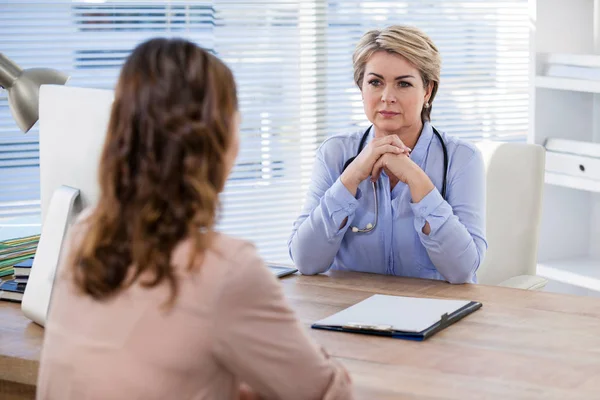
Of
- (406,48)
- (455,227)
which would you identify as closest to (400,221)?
(455,227)

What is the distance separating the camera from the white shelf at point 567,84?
3.16 meters

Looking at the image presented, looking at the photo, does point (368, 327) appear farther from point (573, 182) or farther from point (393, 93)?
point (573, 182)

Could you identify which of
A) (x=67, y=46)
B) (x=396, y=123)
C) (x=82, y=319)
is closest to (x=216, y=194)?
(x=82, y=319)

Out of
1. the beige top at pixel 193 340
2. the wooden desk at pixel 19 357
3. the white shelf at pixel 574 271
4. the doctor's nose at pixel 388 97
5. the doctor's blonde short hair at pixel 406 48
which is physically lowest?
the white shelf at pixel 574 271

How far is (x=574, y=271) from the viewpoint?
3.38m

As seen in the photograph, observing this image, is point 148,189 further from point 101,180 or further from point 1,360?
point 1,360

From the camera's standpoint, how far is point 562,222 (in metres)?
3.62

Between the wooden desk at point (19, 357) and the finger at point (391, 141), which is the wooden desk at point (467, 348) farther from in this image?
the finger at point (391, 141)

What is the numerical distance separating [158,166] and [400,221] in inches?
54.2

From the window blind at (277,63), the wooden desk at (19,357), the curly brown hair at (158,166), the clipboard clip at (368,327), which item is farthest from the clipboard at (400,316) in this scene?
the window blind at (277,63)

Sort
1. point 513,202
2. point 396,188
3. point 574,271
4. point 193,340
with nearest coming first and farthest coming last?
1. point 193,340
2. point 396,188
3. point 513,202
4. point 574,271

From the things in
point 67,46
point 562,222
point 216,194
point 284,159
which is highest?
point 67,46

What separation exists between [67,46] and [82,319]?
2582 millimetres

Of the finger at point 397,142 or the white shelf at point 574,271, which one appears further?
the white shelf at point 574,271
